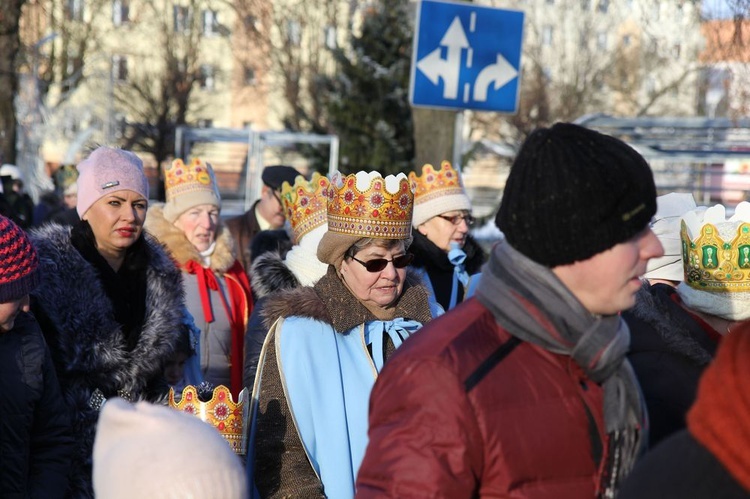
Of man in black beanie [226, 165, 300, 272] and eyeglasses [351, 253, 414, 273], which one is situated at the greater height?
eyeglasses [351, 253, 414, 273]

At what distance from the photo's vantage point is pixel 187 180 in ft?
25.4

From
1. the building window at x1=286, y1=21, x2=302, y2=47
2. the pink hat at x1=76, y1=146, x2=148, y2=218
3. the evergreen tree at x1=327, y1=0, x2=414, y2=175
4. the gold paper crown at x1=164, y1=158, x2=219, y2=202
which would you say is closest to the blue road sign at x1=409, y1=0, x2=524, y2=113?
the gold paper crown at x1=164, y1=158, x2=219, y2=202

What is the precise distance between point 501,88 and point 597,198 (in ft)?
19.2

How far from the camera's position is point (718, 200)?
17297 mm

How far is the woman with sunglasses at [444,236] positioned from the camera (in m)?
6.84

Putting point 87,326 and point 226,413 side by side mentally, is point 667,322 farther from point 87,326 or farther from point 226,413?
point 87,326

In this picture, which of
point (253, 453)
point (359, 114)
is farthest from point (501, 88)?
point (359, 114)

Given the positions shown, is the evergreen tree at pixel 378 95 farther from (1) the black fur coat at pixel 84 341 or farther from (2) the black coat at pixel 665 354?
(2) the black coat at pixel 665 354

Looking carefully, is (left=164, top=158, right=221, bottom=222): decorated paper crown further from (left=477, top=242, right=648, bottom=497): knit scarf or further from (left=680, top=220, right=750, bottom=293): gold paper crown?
(left=477, top=242, right=648, bottom=497): knit scarf

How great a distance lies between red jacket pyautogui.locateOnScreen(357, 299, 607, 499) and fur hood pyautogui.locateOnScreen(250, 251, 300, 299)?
3.31 metres

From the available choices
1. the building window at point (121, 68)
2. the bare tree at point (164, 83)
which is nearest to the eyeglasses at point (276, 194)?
the bare tree at point (164, 83)

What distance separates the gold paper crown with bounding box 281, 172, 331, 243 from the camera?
607 cm

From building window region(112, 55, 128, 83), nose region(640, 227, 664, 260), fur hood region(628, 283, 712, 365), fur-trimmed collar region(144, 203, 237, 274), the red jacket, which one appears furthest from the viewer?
building window region(112, 55, 128, 83)

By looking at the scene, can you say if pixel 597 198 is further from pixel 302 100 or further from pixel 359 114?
pixel 302 100
